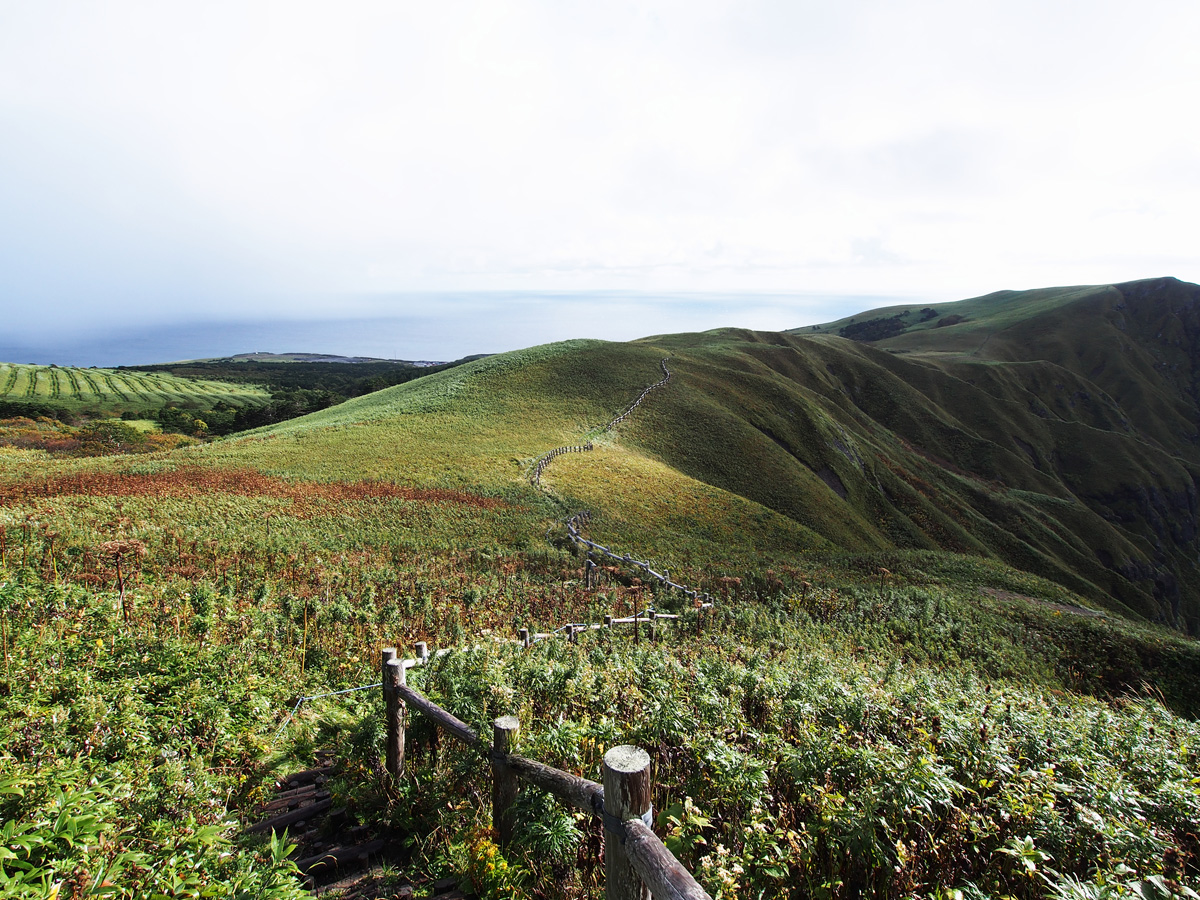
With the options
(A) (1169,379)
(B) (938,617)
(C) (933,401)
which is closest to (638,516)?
(B) (938,617)

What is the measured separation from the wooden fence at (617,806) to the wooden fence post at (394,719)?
1230mm

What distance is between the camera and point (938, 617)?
719 inches

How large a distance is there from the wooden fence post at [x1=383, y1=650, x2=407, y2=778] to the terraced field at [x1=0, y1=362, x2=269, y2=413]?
443 ft

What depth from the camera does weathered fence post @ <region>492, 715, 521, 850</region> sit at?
475 cm

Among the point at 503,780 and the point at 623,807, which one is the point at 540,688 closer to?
the point at 503,780

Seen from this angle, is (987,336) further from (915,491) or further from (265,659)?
(265,659)

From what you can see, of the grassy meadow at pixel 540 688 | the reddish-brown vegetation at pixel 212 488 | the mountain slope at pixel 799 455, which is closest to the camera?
the grassy meadow at pixel 540 688

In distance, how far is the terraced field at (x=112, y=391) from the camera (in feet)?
378

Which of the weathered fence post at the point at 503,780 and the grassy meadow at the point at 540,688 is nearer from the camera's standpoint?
the grassy meadow at the point at 540,688

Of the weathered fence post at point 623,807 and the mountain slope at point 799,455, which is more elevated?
the weathered fence post at point 623,807

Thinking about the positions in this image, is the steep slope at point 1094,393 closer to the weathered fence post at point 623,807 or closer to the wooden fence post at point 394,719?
the wooden fence post at point 394,719

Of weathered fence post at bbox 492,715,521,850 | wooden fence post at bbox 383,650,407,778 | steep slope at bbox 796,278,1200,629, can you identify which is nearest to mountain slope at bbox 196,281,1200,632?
steep slope at bbox 796,278,1200,629

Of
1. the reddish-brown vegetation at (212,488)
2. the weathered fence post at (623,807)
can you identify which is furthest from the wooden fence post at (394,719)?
the reddish-brown vegetation at (212,488)

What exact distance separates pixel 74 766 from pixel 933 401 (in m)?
109
